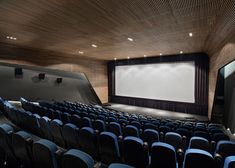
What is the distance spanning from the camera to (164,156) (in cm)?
240

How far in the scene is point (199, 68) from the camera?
40.0 feet

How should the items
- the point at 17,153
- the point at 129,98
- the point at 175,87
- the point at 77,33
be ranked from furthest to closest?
the point at 129,98, the point at 175,87, the point at 77,33, the point at 17,153

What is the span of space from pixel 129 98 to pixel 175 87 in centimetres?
525

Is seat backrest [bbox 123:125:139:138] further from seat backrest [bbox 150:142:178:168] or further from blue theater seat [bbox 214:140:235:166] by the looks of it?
blue theater seat [bbox 214:140:235:166]

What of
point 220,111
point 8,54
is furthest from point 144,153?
point 8,54

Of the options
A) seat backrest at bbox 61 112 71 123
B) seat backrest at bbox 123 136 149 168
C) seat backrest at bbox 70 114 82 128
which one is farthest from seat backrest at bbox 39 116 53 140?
seat backrest at bbox 123 136 149 168

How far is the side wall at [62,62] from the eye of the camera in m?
9.81

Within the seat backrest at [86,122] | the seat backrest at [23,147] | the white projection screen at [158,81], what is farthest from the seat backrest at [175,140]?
the white projection screen at [158,81]

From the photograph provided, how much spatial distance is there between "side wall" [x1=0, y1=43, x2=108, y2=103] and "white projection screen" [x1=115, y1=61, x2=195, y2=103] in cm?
174

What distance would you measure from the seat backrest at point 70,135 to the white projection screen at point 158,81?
38.5 ft

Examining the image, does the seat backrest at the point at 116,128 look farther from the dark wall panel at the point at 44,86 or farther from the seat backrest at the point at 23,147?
the dark wall panel at the point at 44,86

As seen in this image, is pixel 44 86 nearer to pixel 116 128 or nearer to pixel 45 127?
pixel 45 127

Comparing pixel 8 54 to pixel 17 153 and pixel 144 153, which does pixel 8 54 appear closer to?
pixel 17 153

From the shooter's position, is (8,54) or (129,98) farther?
(129,98)
